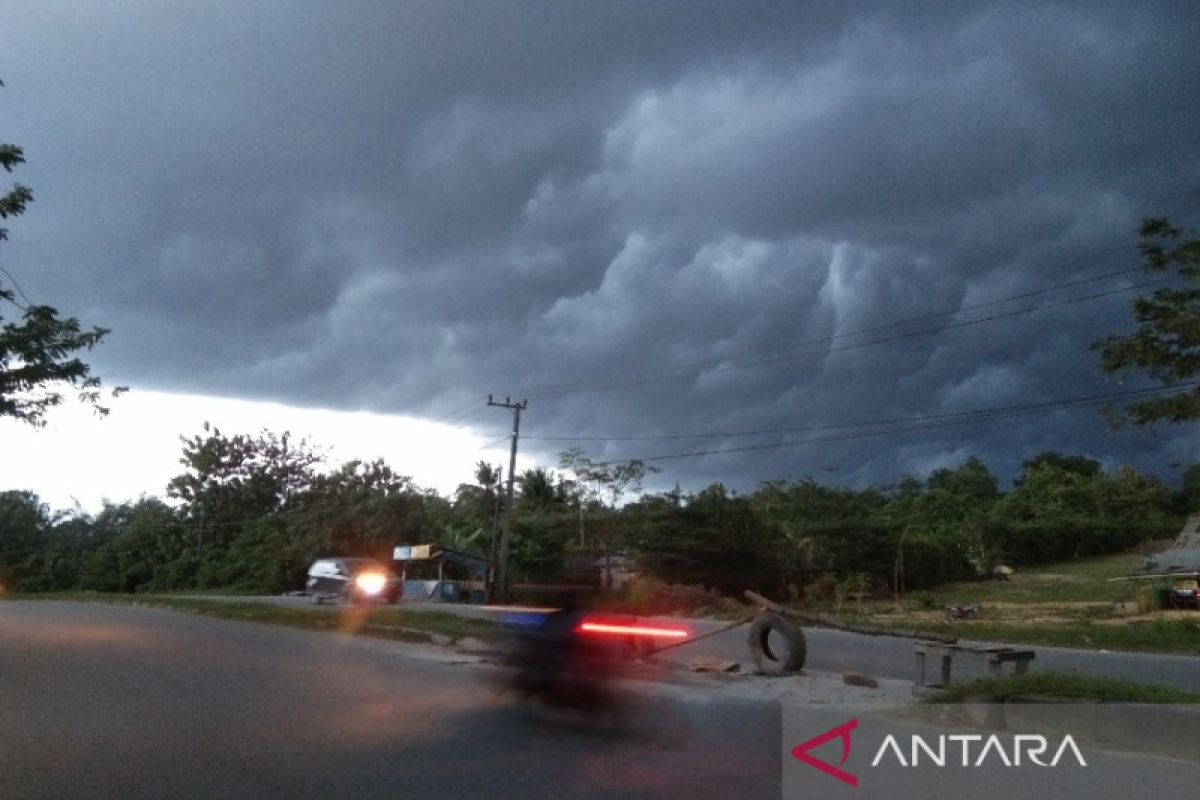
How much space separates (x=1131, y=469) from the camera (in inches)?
2726

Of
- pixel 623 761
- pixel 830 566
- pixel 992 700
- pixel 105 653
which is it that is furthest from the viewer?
pixel 830 566

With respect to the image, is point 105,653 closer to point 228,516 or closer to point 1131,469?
point 228,516

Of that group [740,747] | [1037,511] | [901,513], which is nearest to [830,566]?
[901,513]

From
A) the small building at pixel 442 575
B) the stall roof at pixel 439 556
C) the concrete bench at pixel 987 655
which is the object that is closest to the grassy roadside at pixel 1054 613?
the concrete bench at pixel 987 655

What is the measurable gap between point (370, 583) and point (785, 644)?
25707 mm

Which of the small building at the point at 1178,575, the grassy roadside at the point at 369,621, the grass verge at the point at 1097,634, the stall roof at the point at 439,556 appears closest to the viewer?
the grassy roadside at the point at 369,621

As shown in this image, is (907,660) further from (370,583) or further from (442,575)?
(442,575)

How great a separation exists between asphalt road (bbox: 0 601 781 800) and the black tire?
11.5 feet

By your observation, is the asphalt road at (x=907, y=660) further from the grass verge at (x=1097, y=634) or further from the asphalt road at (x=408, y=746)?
the asphalt road at (x=408, y=746)

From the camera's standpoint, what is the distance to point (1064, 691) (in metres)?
9.45

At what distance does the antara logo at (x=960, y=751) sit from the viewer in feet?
27.3

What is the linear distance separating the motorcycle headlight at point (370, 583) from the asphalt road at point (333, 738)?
72.7ft

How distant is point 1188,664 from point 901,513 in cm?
4749

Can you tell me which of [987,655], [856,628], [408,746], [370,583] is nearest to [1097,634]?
[856,628]
